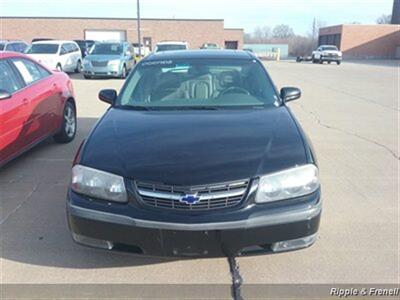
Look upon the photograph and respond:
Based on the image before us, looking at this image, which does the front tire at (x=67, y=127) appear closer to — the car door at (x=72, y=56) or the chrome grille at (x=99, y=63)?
the chrome grille at (x=99, y=63)

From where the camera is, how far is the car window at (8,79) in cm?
495

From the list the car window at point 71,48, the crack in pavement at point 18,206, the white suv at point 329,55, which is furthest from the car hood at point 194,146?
the white suv at point 329,55

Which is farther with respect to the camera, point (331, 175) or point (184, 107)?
point (331, 175)

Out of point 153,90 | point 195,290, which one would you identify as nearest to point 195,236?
point 195,290

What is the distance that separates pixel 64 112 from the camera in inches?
258

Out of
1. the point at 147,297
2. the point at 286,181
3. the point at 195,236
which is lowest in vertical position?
the point at 147,297

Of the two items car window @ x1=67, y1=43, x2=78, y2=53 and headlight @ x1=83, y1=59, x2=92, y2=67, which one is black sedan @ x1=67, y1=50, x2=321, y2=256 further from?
car window @ x1=67, y1=43, x2=78, y2=53

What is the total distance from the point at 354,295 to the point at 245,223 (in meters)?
0.98

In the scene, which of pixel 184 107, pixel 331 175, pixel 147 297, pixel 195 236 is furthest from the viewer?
pixel 331 175

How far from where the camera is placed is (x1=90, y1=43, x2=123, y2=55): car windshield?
19.0 m

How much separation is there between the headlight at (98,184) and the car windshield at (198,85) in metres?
1.21

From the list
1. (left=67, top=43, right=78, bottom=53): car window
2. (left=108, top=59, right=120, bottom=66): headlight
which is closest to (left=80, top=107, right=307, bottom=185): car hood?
(left=108, top=59, right=120, bottom=66): headlight

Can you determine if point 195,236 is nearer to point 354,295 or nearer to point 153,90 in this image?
point 354,295

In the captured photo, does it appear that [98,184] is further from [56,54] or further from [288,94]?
[56,54]
